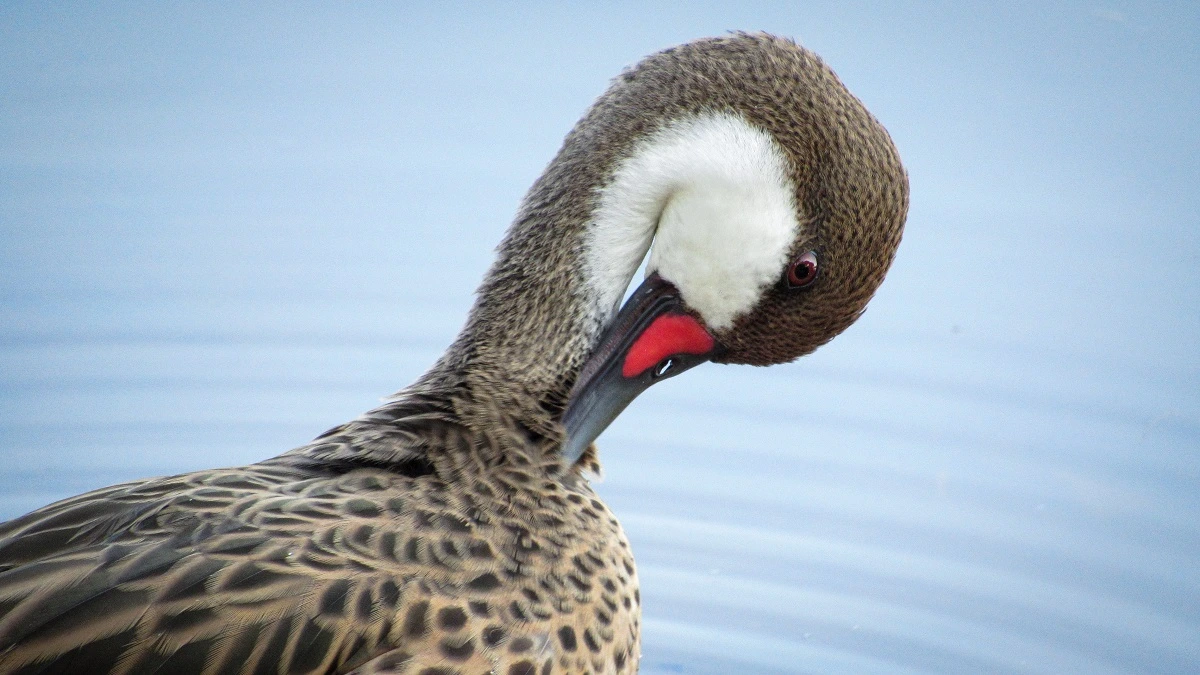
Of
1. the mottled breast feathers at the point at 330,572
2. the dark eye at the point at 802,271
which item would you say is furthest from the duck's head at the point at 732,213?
the mottled breast feathers at the point at 330,572

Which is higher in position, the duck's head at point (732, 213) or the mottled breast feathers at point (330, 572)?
the duck's head at point (732, 213)

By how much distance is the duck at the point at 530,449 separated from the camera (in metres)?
1.56

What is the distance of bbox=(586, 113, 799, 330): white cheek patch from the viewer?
1.79m

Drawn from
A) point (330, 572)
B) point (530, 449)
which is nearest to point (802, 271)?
point (530, 449)

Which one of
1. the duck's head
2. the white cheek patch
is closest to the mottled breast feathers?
the duck's head

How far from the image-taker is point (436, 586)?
1.65 m

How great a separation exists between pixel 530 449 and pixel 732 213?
425 mm

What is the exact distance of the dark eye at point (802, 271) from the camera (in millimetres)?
1796

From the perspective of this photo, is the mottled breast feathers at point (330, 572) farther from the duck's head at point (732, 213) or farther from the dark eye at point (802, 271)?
the dark eye at point (802, 271)

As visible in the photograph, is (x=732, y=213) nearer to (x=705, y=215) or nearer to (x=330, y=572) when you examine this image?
A: (x=705, y=215)

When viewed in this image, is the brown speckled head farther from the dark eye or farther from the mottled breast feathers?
the mottled breast feathers

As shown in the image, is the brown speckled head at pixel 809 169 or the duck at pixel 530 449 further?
the brown speckled head at pixel 809 169

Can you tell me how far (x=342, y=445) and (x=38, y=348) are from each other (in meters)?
2.28

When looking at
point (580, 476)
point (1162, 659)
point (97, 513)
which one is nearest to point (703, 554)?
point (1162, 659)
